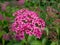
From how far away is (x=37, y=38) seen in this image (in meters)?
2.98

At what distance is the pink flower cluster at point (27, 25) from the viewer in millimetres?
2752

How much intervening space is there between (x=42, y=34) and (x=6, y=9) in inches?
39.1

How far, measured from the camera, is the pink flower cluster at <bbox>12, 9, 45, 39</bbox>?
108 inches

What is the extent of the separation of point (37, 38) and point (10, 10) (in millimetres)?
1113

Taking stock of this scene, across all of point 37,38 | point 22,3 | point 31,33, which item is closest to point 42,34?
point 37,38

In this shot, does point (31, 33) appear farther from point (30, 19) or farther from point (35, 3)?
point (35, 3)

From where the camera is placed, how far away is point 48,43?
301 centimetres

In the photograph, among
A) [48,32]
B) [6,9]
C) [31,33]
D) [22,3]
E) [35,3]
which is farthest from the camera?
[35,3]

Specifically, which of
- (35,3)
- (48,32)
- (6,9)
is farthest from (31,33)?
(35,3)

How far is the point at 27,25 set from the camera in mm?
2738

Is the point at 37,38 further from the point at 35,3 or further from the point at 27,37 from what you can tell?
the point at 35,3

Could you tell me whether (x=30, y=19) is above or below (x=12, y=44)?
above

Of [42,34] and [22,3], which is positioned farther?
[22,3]

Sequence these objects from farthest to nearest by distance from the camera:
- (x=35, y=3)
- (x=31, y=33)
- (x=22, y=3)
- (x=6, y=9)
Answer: (x=35, y=3)
(x=22, y=3)
(x=6, y=9)
(x=31, y=33)
